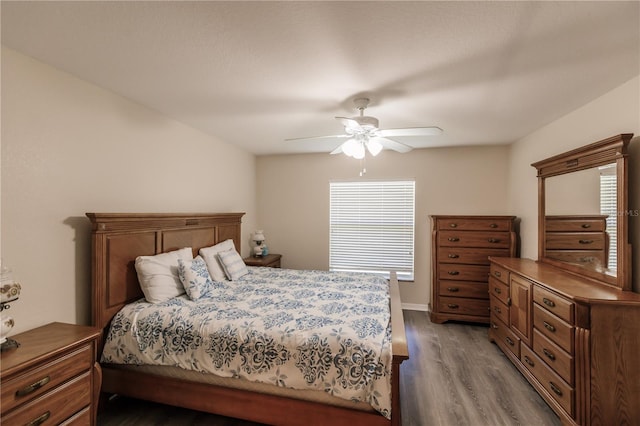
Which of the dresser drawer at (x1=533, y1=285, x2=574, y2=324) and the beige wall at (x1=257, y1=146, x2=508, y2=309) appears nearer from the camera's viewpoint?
the dresser drawer at (x1=533, y1=285, x2=574, y2=324)

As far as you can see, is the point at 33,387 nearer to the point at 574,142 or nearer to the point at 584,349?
the point at 584,349

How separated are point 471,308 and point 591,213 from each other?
6.11 ft

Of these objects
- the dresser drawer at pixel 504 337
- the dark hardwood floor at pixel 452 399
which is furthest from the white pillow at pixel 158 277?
the dresser drawer at pixel 504 337

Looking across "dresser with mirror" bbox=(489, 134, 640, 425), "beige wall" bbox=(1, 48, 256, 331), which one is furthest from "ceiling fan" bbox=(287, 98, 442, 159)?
"beige wall" bbox=(1, 48, 256, 331)

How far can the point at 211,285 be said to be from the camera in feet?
8.84

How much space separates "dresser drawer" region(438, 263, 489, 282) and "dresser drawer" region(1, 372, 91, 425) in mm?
3712

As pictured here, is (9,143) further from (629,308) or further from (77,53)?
(629,308)

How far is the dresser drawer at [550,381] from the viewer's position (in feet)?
6.16

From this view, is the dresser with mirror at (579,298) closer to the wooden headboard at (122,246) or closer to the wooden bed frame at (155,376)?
the wooden bed frame at (155,376)

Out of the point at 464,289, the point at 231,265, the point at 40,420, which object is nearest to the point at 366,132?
the point at 231,265

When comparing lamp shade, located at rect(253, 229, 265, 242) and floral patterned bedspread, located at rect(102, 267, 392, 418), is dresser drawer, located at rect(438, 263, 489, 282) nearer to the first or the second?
floral patterned bedspread, located at rect(102, 267, 392, 418)

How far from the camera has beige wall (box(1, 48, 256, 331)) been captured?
174 cm

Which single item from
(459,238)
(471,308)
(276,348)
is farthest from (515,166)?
(276,348)

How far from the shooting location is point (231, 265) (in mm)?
3186
